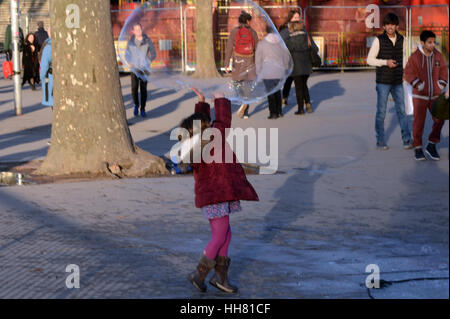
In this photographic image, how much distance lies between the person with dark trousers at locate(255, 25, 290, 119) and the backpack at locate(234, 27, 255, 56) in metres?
0.58

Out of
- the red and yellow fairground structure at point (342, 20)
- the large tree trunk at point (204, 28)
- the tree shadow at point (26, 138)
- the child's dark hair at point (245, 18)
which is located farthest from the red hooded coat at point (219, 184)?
the red and yellow fairground structure at point (342, 20)

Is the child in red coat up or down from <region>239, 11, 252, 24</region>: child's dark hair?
down

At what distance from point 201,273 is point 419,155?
5985 millimetres

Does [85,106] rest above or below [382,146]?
above

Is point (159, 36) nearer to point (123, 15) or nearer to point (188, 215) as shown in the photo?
point (188, 215)

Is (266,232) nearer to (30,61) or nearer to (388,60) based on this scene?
(388,60)

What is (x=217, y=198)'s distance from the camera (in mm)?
5855

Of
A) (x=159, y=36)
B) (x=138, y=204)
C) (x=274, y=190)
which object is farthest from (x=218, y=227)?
(x=159, y=36)

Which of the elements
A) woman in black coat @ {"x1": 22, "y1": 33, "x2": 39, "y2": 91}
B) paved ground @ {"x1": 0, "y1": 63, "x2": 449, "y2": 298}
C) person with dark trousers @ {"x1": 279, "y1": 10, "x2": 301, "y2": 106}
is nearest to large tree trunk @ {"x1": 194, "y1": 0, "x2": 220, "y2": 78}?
person with dark trousers @ {"x1": 279, "y1": 10, "x2": 301, "y2": 106}

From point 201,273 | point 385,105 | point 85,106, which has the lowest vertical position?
point 201,273

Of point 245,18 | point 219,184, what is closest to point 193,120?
point 219,184

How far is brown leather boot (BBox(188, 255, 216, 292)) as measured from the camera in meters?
5.95

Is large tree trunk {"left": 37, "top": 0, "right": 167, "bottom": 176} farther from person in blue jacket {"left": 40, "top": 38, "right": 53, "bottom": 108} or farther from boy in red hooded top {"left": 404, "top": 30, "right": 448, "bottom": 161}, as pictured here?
person in blue jacket {"left": 40, "top": 38, "right": 53, "bottom": 108}

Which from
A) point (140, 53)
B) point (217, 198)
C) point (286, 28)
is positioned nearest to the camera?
point (217, 198)
